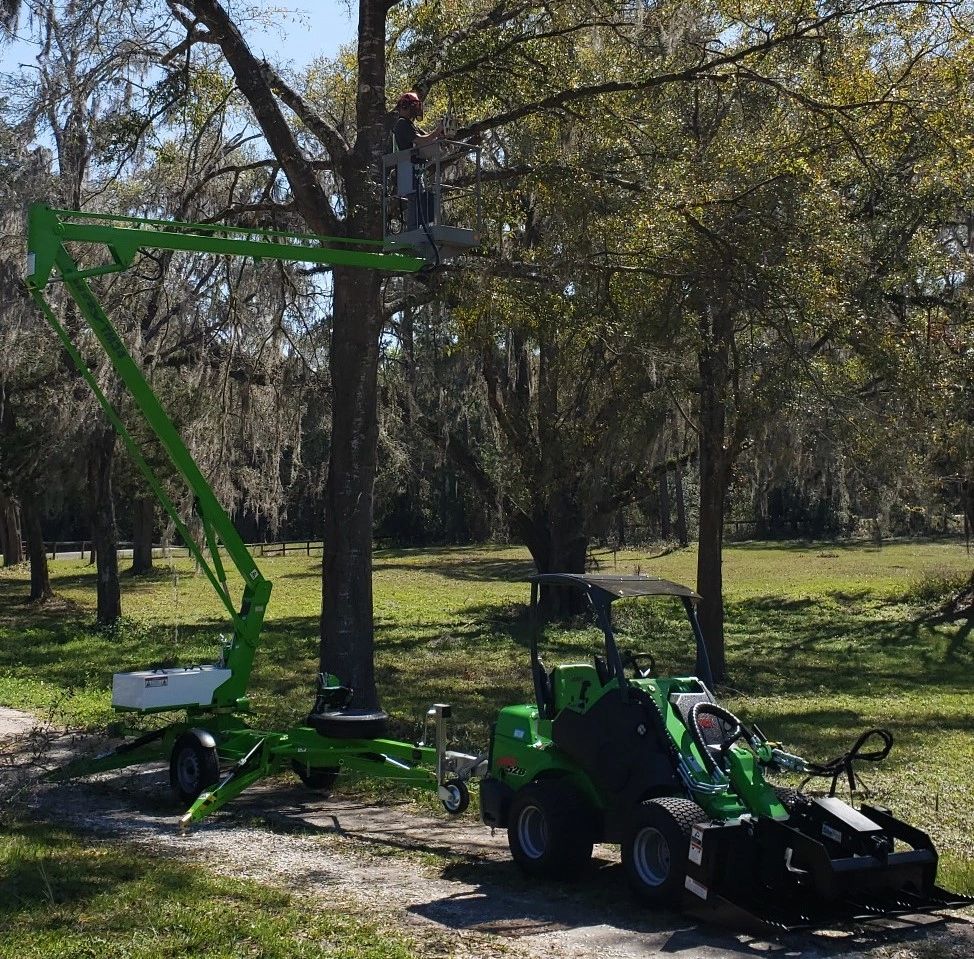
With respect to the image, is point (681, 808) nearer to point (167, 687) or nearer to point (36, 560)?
point (167, 687)

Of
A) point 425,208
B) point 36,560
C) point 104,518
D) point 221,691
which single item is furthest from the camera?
point 36,560

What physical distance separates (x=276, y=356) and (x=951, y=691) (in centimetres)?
1071

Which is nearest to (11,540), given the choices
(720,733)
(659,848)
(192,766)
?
(192,766)

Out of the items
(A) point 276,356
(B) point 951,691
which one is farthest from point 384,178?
(B) point 951,691

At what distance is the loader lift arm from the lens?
8969mm

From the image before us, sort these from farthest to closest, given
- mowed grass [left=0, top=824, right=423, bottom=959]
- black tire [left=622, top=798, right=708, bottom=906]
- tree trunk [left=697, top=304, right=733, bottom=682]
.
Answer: tree trunk [left=697, top=304, right=733, bottom=682] < black tire [left=622, top=798, right=708, bottom=906] < mowed grass [left=0, top=824, right=423, bottom=959]

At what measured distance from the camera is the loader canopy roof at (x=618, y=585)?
7430 mm

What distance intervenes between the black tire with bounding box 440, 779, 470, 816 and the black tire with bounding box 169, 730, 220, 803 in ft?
6.58

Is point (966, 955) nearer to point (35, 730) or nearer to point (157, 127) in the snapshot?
point (35, 730)

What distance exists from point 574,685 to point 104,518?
17086 mm

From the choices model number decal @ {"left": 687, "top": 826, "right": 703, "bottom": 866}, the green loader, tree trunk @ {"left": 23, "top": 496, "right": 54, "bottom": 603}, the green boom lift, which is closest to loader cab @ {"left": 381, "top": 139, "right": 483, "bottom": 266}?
the green boom lift

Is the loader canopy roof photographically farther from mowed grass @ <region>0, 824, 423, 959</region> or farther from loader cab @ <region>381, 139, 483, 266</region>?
loader cab @ <region>381, 139, 483, 266</region>

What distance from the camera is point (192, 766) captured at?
9445 millimetres

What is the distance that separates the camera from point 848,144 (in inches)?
475
